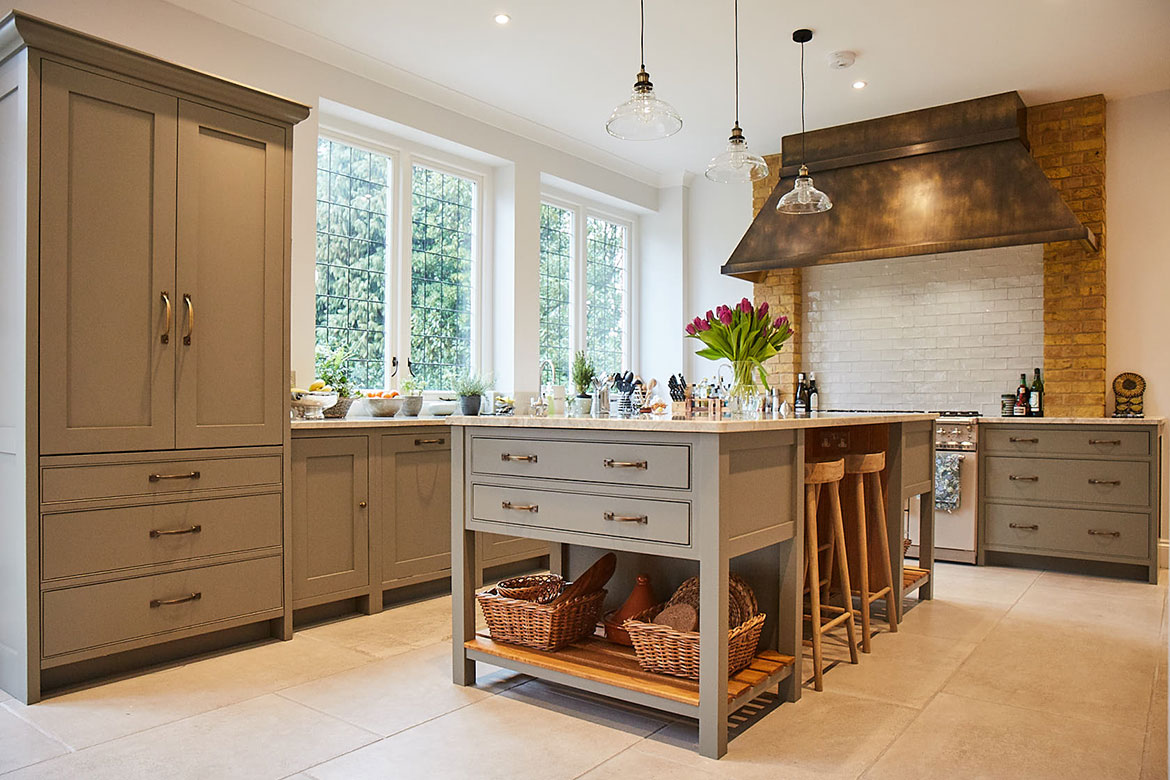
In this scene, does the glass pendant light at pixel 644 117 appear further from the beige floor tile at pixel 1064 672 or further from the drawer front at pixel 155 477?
the beige floor tile at pixel 1064 672

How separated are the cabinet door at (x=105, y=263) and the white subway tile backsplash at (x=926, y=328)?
4.56m

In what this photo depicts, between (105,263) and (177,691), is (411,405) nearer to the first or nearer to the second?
(105,263)

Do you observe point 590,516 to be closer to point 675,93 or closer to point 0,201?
point 0,201

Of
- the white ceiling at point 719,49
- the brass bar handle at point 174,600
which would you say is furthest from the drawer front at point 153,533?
the white ceiling at point 719,49

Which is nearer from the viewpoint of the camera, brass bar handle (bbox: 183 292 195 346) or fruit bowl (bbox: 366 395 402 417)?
brass bar handle (bbox: 183 292 195 346)

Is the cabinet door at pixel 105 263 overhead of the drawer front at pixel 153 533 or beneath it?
overhead

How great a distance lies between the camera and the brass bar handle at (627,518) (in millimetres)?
2365

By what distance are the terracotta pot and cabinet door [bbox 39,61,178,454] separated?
1676 millimetres

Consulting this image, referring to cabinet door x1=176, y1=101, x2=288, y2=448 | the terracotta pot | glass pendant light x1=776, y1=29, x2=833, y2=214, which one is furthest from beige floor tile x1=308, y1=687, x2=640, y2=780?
glass pendant light x1=776, y1=29, x2=833, y2=214

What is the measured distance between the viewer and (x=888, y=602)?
3.49 m

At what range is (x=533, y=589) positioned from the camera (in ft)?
9.66

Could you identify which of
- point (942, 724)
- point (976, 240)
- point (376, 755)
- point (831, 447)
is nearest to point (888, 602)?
point (831, 447)

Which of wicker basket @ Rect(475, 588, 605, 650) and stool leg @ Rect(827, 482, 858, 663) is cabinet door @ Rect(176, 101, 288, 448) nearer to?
wicker basket @ Rect(475, 588, 605, 650)

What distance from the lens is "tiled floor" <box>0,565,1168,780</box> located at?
217 cm
